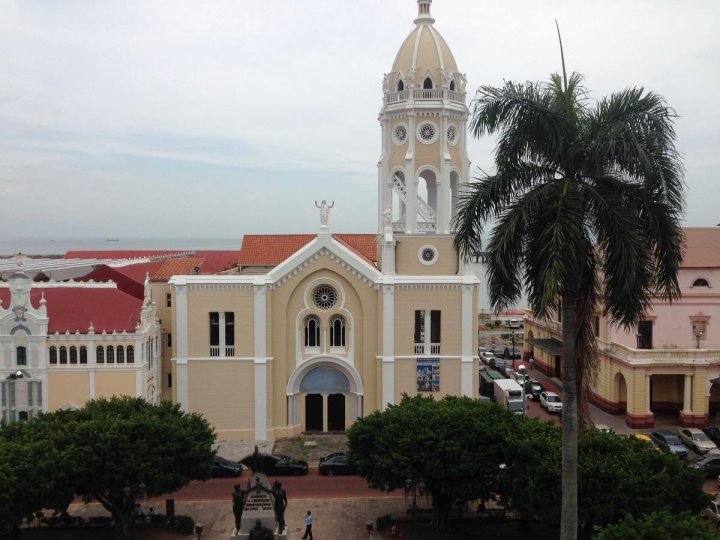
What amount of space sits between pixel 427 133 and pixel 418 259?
24.4ft

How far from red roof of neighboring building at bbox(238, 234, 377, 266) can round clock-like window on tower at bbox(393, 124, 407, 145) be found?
8737 millimetres

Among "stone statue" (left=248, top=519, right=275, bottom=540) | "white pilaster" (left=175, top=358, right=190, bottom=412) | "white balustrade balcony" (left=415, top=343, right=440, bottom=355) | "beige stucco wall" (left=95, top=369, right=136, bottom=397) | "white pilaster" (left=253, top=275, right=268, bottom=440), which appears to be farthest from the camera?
"white balustrade balcony" (left=415, top=343, right=440, bottom=355)

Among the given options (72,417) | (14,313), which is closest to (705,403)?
(72,417)

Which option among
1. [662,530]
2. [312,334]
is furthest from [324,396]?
[662,530]

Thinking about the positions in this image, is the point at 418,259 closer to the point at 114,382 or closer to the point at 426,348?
the point at 426,348

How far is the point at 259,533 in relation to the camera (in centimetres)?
2419

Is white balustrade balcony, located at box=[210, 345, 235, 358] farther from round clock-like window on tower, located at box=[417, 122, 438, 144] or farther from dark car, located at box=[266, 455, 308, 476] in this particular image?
round clock-like window on tower, located at box=[417, 122, 438, 144]

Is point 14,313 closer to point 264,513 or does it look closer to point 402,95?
point 264,513

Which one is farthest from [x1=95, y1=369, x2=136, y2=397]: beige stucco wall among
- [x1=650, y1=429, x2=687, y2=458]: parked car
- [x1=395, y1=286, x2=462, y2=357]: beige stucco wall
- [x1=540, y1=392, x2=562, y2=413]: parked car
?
[x1=650, y1=429, x2=687, y2=458]: parked car

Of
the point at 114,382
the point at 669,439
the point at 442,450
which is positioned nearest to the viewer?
the point at 442,450

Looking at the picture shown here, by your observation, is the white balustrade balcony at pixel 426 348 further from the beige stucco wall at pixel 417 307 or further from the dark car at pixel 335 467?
the dark car at pixel 335 467

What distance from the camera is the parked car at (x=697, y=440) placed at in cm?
3538

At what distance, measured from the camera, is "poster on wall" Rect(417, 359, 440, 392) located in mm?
37750

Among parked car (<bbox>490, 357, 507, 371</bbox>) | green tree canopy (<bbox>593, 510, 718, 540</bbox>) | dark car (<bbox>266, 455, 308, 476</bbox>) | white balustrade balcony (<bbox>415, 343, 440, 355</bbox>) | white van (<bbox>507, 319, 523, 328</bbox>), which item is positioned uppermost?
white balustrade balcony (<bbox>415, 343, 440, 355</bbox>)
